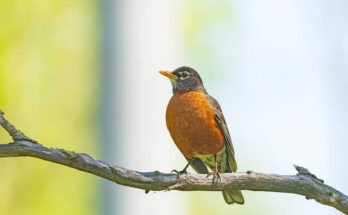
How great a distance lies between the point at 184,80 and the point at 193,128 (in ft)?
2.55

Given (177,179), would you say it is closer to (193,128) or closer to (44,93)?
(193,128)

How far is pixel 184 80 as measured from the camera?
841 centimetres

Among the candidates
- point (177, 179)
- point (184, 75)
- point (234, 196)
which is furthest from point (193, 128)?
point (177, 179)

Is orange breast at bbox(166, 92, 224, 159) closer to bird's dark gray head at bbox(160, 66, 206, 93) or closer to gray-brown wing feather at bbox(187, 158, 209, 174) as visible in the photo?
gray-brown wing feather at bbox(187, 158, 209, 174)

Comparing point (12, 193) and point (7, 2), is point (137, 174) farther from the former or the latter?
point (7, 2)

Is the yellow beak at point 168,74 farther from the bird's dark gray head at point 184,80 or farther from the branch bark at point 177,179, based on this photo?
the branch bark at point 177,179

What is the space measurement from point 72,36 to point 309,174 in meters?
13.0

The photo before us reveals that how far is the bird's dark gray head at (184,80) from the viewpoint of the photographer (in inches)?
328

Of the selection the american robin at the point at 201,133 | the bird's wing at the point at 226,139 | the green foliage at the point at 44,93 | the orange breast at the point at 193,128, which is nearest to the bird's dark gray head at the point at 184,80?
the american robin at the point at 201,133

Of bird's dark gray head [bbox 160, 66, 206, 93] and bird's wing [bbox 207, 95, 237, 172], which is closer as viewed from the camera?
bird's wing [bbox 207, 95, 237, 172]

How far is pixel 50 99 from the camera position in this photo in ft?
62.5

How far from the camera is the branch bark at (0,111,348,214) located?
549 cm

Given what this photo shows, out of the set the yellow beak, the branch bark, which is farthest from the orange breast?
the branch bark

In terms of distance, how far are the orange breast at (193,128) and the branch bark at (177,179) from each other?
1491 mm
